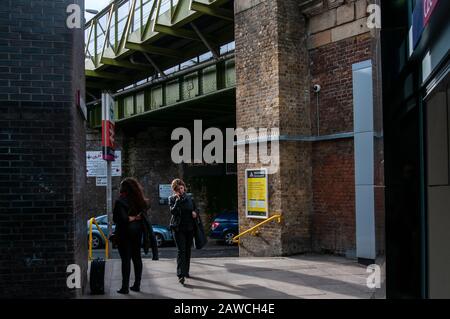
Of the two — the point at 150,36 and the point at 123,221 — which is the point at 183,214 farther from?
the point at 150,36

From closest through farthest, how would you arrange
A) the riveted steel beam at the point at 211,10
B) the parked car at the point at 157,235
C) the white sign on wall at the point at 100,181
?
the riveted steel beam at the point at 211,10, the parked car at the point at 157,235, the white sign on wall at the point at 100,181

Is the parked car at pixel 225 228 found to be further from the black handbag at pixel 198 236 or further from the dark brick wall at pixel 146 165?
the black handbag at pixel 198 236

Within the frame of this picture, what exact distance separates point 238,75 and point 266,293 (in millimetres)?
7067

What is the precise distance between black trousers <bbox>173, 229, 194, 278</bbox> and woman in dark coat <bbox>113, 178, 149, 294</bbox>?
2.51 feet

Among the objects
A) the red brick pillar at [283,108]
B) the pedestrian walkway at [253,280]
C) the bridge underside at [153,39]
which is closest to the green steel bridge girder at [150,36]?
the bridge underside at [153,39]

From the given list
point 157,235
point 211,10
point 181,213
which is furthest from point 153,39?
point 181,213

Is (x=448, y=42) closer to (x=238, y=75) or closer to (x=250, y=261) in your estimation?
(x=250, y=261)

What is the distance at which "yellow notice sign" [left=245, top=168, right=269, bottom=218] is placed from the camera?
38.3 feet

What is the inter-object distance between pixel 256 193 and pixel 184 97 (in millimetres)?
7395

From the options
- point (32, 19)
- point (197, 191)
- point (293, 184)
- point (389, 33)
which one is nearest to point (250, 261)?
point (293, 184)

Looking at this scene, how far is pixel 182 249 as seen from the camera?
7512mm

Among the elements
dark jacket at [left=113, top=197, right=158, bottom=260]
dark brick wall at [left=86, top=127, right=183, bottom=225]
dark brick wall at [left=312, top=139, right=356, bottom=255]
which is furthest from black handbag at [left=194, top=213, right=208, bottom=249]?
dark brick wall at [left=86, top=127, right=183, bottom=225]

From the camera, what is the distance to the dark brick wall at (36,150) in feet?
17.6

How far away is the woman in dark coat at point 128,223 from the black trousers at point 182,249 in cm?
77
